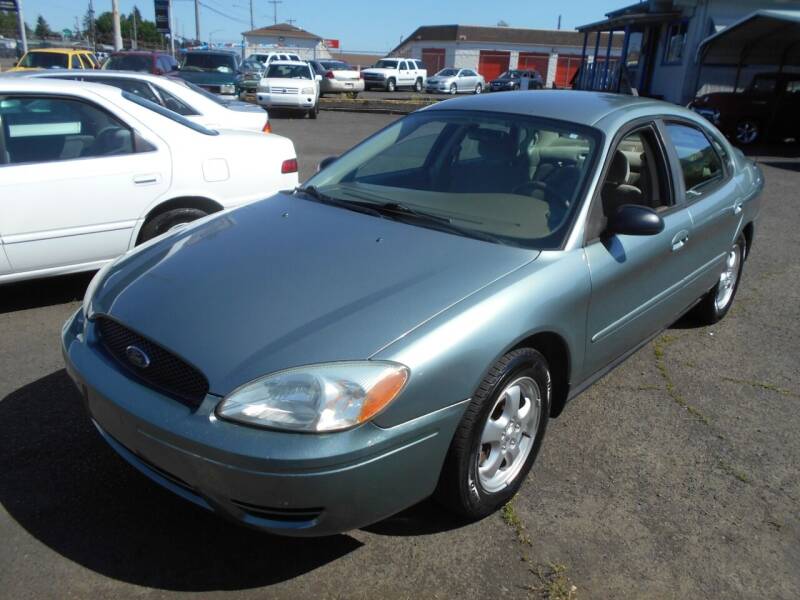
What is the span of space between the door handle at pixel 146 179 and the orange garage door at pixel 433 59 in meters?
61.0

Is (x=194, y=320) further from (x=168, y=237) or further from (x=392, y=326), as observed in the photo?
(x=168, y=237)

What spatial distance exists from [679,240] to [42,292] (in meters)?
4.47

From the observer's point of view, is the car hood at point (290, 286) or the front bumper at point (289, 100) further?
the front bumper at point (289, 100)

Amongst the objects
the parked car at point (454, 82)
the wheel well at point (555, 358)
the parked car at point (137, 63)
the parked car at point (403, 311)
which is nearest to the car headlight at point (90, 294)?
the parked car at point (403, 311)

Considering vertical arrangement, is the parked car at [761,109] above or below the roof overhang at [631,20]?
below

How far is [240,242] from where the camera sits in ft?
9.88

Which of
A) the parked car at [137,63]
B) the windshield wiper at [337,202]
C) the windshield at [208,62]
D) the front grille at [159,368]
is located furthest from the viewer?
the windshield at [208,62]

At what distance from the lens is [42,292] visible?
5.07 m

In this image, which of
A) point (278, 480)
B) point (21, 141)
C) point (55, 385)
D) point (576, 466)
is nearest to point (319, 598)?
point (278, 480)

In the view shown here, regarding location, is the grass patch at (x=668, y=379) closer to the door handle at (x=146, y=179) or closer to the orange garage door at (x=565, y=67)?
the door handle at (x=146, y=179)

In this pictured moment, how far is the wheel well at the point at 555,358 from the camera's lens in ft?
8.88

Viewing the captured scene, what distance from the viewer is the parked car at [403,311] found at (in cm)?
212

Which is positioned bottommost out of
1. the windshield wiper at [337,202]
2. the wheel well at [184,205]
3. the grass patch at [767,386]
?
the grass patch at [767,386]

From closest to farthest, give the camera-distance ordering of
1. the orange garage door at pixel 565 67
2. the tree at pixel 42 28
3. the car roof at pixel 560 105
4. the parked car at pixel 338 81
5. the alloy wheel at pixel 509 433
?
the alloy wheel at pixel 509 433 → the car roof at pixel 560 105 → the parked car at pixel 338 81 → the orange garage door at pixel 565 67 → the tree at pixel 42 28
